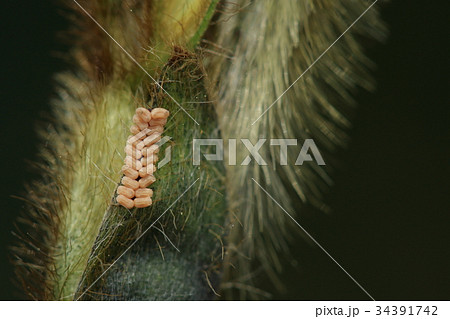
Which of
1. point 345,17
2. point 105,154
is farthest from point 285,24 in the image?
point 105,154

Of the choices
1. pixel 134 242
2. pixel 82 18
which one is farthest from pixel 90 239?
pixel 82 18

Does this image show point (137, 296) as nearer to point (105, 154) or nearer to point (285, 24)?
point (105, 154)

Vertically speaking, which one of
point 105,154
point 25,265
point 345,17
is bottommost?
point 25,265

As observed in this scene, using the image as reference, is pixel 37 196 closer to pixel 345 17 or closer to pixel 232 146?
pixel 232 146

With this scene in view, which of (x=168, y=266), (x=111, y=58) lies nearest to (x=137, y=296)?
(x=168, y=266)

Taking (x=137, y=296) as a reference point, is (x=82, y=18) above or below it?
above

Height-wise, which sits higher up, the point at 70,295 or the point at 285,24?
the point at 285,24
